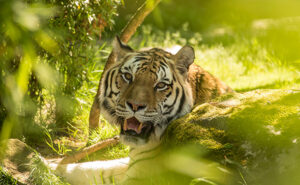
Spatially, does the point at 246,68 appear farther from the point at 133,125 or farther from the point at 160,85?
the point at 133,125

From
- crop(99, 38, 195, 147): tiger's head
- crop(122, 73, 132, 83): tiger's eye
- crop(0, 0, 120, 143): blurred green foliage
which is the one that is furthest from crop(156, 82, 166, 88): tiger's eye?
crop(0, 0, 120, 143): blurred green foliage

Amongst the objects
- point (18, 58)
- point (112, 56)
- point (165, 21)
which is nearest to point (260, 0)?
point (165, 21)

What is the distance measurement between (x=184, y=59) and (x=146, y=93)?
1.90ft

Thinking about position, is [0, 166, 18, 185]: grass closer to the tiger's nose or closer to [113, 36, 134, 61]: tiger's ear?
the tiger's nose

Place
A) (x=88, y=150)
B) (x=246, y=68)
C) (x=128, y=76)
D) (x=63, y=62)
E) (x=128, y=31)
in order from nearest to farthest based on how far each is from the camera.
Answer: (x=128, y=76) < (x=88, y=150) < (x=63, y=62) < (x=128, y=31) < (x=246, y=68)

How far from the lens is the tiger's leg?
3639 millimetres

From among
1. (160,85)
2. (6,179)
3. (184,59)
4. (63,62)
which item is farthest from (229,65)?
(6,179)

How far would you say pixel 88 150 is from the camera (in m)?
4.24

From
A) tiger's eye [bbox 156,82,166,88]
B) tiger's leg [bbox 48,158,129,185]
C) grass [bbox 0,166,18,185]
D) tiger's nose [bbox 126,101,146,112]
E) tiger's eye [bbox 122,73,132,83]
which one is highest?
tiger's eye [bbox 122,73,132,83]

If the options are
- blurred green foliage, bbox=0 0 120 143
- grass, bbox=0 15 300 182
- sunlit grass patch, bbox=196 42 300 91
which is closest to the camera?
blurred green foliage, bbox=0 0 120 143

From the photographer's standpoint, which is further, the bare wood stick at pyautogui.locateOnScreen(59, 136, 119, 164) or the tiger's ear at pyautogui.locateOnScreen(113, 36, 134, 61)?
the bare wood stick at pyautogui.locateOnScreen(59, 136, 119, 164)

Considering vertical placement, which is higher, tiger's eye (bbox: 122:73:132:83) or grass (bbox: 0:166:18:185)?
tiger's eye (bbox: 122:73:132:83)

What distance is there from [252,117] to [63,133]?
10.7 ft

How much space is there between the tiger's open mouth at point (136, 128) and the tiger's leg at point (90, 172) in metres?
0.59
